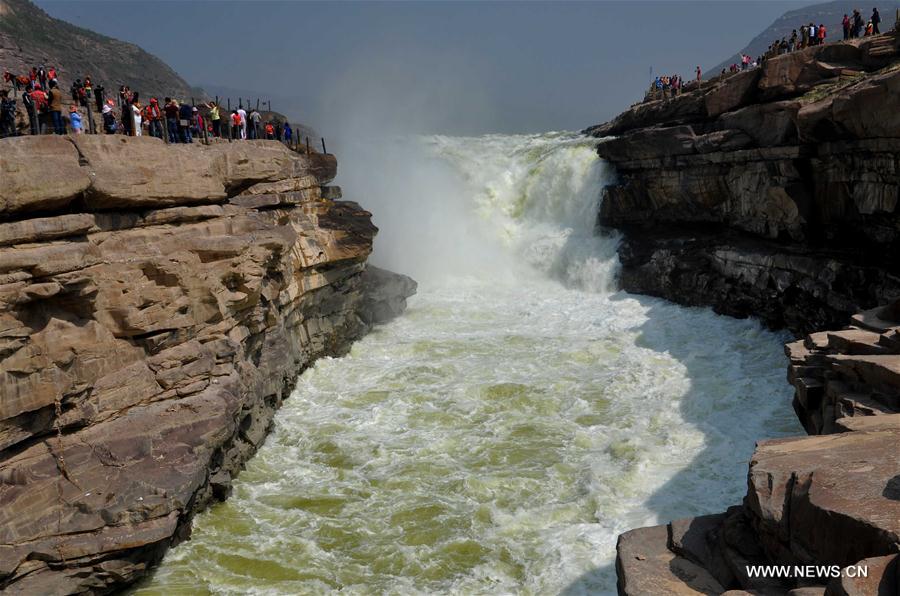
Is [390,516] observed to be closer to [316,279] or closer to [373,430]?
[373,430]

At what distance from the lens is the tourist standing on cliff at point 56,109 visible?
44.0 ft

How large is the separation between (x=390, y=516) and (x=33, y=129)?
9.82m

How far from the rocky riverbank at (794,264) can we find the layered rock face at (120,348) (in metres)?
7.72

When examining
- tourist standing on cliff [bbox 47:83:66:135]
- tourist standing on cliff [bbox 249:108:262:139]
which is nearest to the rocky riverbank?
tourist standing on cliff [bbox 47:83:66:135]

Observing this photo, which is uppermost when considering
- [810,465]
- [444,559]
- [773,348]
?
[810,465]

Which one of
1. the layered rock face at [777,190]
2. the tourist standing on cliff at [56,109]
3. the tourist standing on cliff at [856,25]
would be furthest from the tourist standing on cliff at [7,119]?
the tourist standing on cliff at [856,25]

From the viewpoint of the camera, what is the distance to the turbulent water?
36.2 ft

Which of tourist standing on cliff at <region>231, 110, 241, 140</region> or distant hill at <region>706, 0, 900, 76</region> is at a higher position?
distant hill at <region>706, 0, 900, 76</region>

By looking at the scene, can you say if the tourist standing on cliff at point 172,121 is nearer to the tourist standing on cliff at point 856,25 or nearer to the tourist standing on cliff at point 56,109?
the tourist standing on cliff at point 56,109

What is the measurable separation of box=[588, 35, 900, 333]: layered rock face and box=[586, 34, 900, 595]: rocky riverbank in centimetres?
5

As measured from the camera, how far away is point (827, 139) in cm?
1898

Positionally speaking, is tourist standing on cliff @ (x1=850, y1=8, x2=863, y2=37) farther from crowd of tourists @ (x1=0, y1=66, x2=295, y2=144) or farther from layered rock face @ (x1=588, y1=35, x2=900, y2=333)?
crowd of tourists @ (x1=0, y1=66, x2=295, y2=144)

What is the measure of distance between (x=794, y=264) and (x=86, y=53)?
5855 cm

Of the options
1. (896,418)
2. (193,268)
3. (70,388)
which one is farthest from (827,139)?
(70,388)
